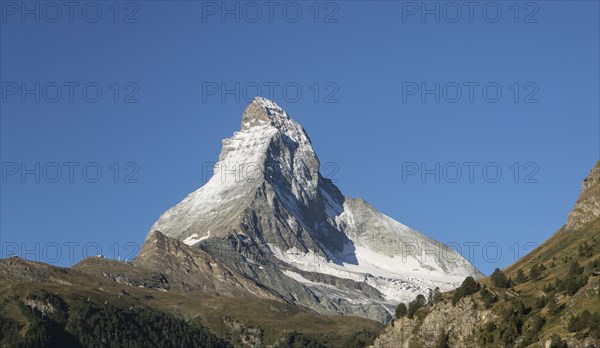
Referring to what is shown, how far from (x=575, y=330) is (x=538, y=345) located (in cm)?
835

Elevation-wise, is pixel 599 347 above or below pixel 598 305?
below

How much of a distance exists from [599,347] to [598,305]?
2227 centimetres

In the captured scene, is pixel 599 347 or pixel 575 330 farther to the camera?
pixel 575 330

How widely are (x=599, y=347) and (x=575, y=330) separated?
12.8m

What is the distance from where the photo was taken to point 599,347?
17825 centimetres

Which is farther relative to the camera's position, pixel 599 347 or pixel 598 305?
pixel 598 305

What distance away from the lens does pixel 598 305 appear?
199250 millimetres

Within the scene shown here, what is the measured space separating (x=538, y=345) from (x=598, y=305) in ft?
47.7

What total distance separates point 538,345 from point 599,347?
1904 centimetres

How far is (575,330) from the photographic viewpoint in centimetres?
19100

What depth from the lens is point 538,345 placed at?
196m

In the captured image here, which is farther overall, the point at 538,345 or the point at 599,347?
the point at 538,345
